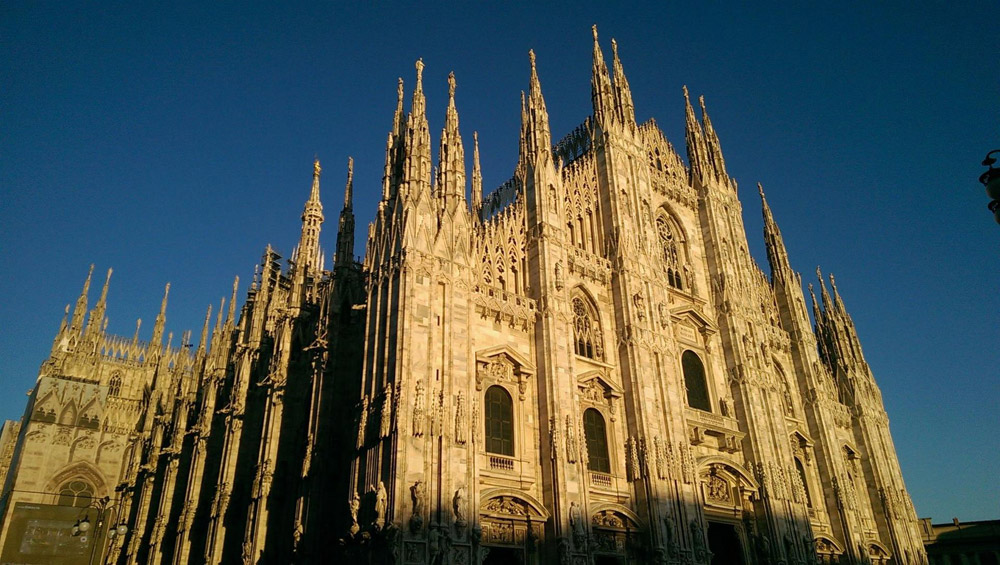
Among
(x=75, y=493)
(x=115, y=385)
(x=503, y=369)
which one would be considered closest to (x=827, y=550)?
(x=503, y=369)

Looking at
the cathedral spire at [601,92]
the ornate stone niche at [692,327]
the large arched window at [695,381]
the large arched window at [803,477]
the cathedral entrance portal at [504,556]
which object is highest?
the cathedral spire at [601,92]

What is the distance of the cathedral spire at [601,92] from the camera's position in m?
37.0

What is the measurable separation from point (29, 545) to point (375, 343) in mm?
38742

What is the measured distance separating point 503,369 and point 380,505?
26.0 ft

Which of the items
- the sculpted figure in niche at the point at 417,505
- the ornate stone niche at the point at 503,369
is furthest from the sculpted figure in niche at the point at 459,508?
the ornate stone niche at the point at 503,369

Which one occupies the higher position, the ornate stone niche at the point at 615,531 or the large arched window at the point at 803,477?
the large arched window at the point at 803,477

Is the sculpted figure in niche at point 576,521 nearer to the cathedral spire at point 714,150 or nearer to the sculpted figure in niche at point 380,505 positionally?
the sculpted figure in niche at point 380,505

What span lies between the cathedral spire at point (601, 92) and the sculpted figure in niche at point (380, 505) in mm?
24056

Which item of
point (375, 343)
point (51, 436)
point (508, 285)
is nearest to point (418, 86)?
point (508, 285)

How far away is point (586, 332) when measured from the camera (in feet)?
98.8

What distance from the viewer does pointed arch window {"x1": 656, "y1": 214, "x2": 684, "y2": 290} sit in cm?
3744

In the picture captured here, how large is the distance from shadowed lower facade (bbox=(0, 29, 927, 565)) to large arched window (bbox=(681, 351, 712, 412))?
16 centimetres

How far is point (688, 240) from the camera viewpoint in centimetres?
3912

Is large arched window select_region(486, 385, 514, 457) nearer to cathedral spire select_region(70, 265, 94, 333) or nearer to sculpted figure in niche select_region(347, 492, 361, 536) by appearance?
sculpted figure in niche select_region(347, 492, 361, 536)
